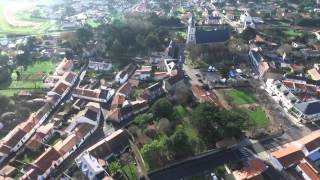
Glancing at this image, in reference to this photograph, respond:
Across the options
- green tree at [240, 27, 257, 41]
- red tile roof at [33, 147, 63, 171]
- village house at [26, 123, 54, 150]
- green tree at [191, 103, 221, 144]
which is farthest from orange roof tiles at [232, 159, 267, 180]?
green tree at [240, 27, 257, 41]

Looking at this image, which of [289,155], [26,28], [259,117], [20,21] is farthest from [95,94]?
[20,21]

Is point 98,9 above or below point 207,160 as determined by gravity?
above

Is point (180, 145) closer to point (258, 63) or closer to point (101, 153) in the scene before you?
point (101, 153)

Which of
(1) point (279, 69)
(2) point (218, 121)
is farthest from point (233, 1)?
(2) point (218, 121)

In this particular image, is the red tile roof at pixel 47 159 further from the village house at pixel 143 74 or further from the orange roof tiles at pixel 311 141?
the orange roof tiles at pixel 311 141

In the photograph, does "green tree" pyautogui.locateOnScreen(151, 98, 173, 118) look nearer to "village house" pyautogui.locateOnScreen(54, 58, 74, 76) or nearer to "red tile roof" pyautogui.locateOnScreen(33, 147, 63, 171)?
"red tile roof" pyautogui.locateOnScreen(33, 147, 63, 171)

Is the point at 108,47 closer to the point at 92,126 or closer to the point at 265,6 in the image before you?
the point at 92,126

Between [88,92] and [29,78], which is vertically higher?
[29,78]

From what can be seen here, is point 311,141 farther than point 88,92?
No
